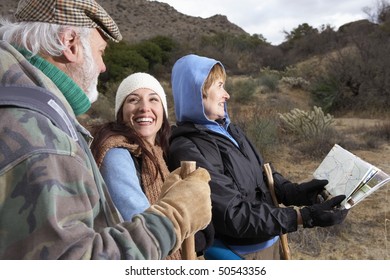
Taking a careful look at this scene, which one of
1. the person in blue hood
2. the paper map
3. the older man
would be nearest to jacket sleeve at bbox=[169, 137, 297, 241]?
the person in blue hood

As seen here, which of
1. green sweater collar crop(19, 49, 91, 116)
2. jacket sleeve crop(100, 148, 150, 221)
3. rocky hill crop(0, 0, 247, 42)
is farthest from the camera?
rocky hill crop(0, 0, 247, 42)

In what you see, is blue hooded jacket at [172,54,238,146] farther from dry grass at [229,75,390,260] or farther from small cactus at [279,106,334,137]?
small cactus at [279,106,334,137]

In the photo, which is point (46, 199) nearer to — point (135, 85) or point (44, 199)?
point (44, 199)

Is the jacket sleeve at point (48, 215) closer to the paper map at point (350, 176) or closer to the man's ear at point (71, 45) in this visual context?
the man's ear at point (71, 45)

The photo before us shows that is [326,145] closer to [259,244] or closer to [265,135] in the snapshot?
[265,135]

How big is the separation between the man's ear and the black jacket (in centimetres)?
83

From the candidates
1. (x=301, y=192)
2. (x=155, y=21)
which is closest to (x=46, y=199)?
(x=301, y=192)

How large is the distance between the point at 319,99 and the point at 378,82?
212 cm

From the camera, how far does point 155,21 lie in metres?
43.3

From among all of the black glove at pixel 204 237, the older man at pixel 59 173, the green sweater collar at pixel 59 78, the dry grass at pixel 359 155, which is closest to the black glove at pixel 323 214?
the black glove at pixel 204 237

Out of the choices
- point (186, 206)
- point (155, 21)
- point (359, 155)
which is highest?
point (155, 21)

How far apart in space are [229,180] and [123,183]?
56cm

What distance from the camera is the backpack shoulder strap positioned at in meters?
1.04

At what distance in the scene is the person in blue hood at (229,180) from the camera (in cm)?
203
